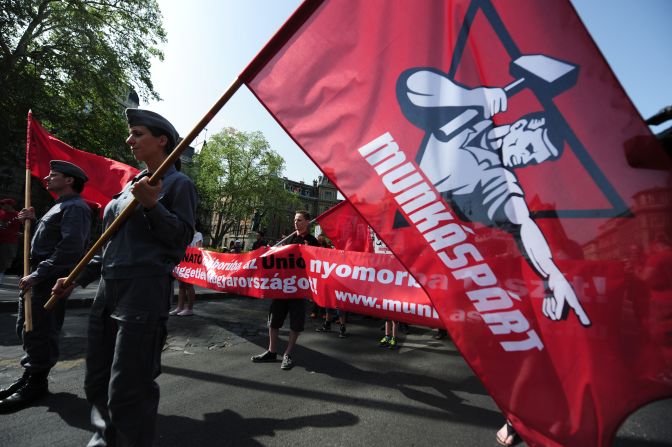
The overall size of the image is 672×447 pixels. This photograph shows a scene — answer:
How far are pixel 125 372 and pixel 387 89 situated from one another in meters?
1.85

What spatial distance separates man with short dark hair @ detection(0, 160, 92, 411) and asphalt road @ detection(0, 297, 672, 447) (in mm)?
224

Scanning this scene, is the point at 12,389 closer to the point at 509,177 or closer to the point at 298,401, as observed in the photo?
the point at 298,401

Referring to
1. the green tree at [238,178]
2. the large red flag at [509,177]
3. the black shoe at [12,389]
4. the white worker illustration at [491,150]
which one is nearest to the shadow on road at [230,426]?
the black shoe at [12,389]

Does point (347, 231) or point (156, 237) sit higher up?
point (347, 231)

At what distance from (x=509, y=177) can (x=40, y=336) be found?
3846 mm

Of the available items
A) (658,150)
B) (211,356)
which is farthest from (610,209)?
(211,356)

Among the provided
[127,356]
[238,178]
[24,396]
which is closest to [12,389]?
[24,396]

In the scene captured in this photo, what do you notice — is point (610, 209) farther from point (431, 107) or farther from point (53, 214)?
point (53, 214)

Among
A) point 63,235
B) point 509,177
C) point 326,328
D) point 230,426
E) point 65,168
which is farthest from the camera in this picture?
point 326,328

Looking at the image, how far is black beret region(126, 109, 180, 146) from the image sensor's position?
6.97 ft

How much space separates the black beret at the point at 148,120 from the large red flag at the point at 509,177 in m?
0.80

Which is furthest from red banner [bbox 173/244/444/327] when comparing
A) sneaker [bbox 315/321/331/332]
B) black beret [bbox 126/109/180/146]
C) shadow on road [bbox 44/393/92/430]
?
black beret [bbox 126/109/180/146]

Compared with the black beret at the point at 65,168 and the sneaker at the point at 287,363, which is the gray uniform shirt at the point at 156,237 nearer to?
the black beret at the point at 65,168

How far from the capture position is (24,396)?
2971mm
